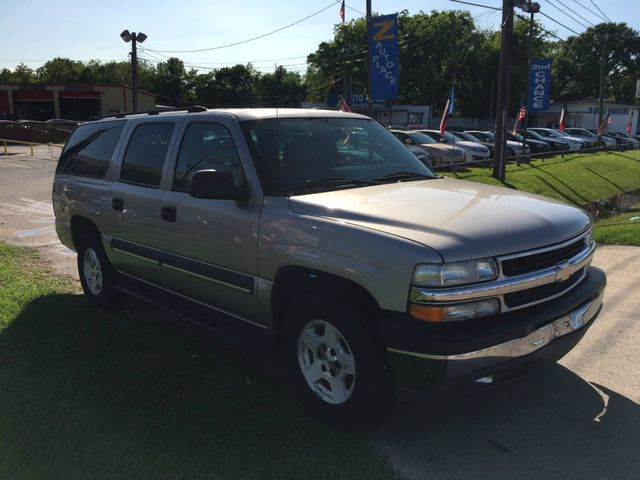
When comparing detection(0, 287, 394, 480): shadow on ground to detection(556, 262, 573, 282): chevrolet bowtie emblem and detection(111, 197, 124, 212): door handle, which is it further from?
detection(556, 262, 573, 282): chevrolet bowtie emblem

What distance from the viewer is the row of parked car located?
22.3 metres

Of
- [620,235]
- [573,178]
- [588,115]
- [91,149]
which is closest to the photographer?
[91,149]

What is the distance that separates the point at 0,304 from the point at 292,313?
3581 mm

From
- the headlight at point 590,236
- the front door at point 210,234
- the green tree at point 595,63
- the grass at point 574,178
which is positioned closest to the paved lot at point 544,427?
the headlight at point 590,236

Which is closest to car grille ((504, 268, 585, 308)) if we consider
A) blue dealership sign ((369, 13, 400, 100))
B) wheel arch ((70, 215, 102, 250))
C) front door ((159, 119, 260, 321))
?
front door ((159, 119, 260, 321))

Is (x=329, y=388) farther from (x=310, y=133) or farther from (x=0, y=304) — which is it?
(x=0, y=304)

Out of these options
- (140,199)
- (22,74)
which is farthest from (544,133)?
(22,74)

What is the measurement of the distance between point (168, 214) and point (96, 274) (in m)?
1.79

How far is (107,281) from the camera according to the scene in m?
5.42

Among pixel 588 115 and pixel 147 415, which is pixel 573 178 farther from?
pixel 588 115

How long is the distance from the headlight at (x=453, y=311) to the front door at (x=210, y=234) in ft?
3.98

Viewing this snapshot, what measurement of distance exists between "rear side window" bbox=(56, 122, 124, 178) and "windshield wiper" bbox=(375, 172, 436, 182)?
8.53ft

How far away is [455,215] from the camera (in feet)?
10.3

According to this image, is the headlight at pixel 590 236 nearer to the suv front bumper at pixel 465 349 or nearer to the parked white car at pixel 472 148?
the suv front bumper at pixel 465 349
